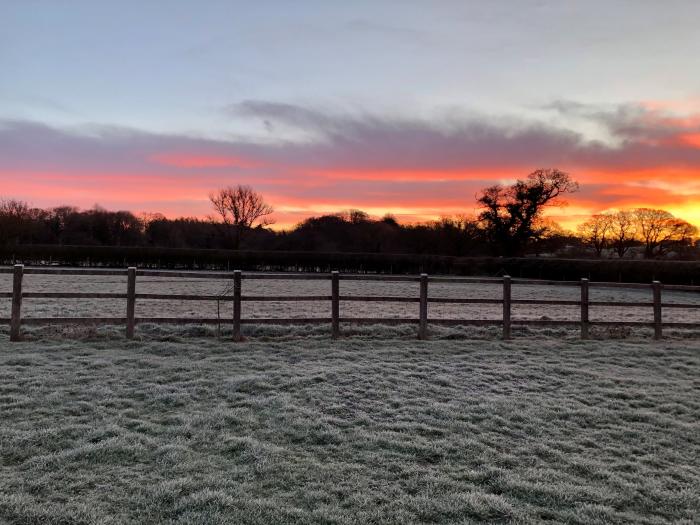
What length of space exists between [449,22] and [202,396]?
10.8 metres

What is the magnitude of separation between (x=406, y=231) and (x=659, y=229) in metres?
34.4

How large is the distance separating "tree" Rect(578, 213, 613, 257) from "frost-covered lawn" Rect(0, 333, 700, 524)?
6451 cm

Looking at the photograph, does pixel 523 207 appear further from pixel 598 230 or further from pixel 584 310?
pixel 584 310

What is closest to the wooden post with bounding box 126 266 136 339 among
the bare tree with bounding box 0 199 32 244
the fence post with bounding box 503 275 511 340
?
the fence post with bounding box 503 275 511 340

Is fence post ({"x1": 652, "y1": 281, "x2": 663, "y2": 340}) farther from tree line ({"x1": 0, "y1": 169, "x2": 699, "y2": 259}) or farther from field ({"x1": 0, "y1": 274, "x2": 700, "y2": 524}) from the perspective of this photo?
tree line ({"x1": 0, "y1": 169, "x2": 699, "y2": 259})

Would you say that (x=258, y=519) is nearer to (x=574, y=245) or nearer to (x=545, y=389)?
(x=545, y=389)

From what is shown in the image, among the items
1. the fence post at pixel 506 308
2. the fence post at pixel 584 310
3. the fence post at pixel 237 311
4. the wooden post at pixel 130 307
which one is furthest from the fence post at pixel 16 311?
the fence post at pixel 584 310

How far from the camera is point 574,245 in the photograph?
54688mm

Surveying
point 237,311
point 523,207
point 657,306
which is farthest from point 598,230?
point 237,311

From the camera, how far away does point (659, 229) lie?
62688 millimetres

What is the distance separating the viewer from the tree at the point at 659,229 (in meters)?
61.2

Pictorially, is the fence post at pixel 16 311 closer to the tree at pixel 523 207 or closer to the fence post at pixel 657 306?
the fence post at pixel 657 306

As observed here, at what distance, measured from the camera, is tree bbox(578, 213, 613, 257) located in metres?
64.9

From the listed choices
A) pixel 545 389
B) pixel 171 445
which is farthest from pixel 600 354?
pixel 171 445
